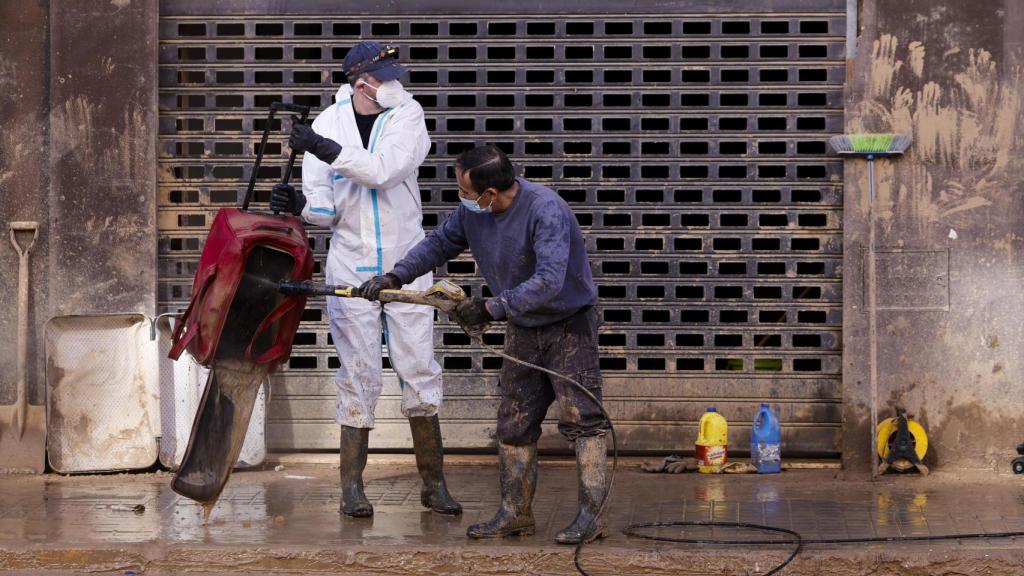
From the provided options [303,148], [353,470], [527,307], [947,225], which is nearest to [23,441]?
[353,470]

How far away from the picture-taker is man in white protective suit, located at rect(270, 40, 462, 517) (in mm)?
7930

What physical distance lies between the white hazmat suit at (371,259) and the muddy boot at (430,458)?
0.36 ft

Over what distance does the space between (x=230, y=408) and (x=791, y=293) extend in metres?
3.64

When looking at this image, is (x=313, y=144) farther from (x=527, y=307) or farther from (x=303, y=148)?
(x=527, y=307)

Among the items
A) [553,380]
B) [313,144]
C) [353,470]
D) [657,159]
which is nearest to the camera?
[553,380]

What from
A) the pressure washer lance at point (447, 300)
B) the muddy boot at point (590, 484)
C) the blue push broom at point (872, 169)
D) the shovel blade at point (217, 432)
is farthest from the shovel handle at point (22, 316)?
the blue push broom at point (872, 169)

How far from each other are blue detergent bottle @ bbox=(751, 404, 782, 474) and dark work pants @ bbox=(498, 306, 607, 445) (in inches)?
87.9

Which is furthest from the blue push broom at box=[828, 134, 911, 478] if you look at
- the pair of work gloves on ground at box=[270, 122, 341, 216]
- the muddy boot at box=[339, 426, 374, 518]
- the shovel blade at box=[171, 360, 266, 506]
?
the shovel blade at box=[171, 360, 266, 506]

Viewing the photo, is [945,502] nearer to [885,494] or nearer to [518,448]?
[885,494]

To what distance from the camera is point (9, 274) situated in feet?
32.1

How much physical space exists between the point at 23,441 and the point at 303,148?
11.2ft

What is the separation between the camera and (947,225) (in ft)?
30.3

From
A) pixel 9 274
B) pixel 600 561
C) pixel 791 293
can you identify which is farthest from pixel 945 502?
pixel 9 274

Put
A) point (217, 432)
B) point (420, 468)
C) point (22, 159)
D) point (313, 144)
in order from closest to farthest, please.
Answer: point (313, 144), point (217, 432), point (420, 468), point (22, 159)
